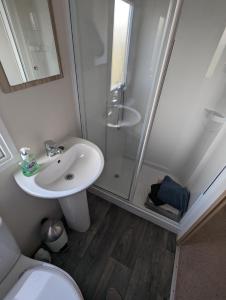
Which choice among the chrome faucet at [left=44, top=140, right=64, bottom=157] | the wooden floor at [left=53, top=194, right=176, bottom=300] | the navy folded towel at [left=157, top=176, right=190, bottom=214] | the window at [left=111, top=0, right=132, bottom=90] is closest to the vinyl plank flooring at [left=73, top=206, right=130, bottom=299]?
the wooden floor at [left=53, top=194, right=176, bottom=300]

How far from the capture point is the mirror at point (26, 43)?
697 millimetres

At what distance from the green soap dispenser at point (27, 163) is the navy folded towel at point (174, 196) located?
1.24 metres

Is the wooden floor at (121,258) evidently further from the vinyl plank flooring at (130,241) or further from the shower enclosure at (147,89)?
the shower enclosure at (147,89)

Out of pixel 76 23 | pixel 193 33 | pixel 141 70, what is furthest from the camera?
pixel 141 70

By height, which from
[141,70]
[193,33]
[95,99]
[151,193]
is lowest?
[151,193]

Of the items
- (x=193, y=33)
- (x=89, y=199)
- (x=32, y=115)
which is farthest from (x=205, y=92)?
(x=89, y=199)

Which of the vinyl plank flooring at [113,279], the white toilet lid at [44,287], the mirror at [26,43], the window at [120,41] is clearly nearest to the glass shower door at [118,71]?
the window at [120,41]

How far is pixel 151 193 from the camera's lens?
5.40ft

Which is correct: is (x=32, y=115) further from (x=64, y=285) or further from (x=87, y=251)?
(x=87, y=251)

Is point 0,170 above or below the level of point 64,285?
above

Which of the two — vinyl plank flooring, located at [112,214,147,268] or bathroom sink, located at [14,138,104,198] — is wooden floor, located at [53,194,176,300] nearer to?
vinyl plank flooring, located at [112,214,147,268]

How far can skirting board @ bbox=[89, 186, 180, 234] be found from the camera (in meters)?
1.49

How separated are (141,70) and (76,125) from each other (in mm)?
805

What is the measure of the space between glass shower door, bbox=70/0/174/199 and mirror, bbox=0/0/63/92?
25cm
